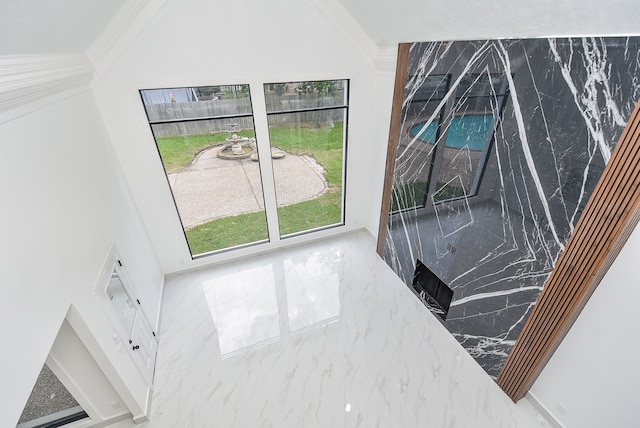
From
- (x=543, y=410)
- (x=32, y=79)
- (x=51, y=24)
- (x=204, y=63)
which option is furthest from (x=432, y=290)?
(x=51, y=24)

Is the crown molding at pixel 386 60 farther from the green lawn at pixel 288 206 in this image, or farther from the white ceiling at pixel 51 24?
the white ceiling at pixel 51 24

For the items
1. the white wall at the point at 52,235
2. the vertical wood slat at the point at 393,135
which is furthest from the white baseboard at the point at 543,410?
the white wall at the point at 52,235

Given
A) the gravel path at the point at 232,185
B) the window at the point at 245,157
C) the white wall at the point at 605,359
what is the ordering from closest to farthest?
1. the white wall at the point at 605,359
2. the window at the point at 245,157
3. the gravel path at the point at 232,185

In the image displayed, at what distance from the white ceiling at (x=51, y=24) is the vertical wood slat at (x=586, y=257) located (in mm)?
3438

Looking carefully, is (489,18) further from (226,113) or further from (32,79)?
(32,79)

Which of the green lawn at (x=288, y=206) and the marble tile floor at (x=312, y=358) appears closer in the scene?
the marble tile floor at (x=312, y=358)

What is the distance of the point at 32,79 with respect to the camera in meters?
1.85

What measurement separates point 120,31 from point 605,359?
5379 mm

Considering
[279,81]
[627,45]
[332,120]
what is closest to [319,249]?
[332,120]

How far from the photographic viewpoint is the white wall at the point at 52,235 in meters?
1.49

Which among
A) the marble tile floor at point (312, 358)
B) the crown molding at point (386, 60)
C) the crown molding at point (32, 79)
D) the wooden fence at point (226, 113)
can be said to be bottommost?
the marble tile floor at point (312, 358)

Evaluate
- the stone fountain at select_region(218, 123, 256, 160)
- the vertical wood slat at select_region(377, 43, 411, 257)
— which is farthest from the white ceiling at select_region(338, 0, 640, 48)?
the stone fountain at select_region(218, 123, 256, 160)

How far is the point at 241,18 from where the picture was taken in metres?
3.43

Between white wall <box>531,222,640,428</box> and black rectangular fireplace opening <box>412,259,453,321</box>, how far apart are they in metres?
1.14
